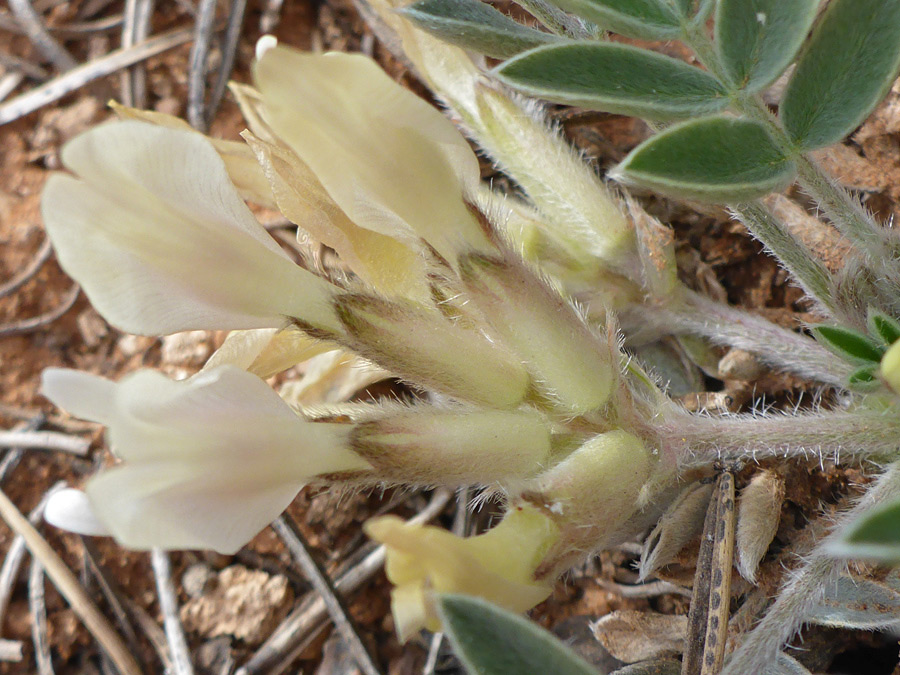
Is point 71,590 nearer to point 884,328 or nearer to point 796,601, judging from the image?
point 796,601

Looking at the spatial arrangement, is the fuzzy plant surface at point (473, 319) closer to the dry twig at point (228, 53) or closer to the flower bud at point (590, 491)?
the flower bud at point (590, 491)

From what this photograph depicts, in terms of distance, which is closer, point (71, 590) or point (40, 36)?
point (71, 590)

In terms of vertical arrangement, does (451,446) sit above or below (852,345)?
below

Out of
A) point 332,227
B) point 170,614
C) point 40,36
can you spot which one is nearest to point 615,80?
point 332,227

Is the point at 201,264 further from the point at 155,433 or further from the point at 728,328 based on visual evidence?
the point at 728,328

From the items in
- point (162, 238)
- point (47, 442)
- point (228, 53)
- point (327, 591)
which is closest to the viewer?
point (162, 238)

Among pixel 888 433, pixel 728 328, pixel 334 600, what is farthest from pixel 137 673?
pixel 888 433
